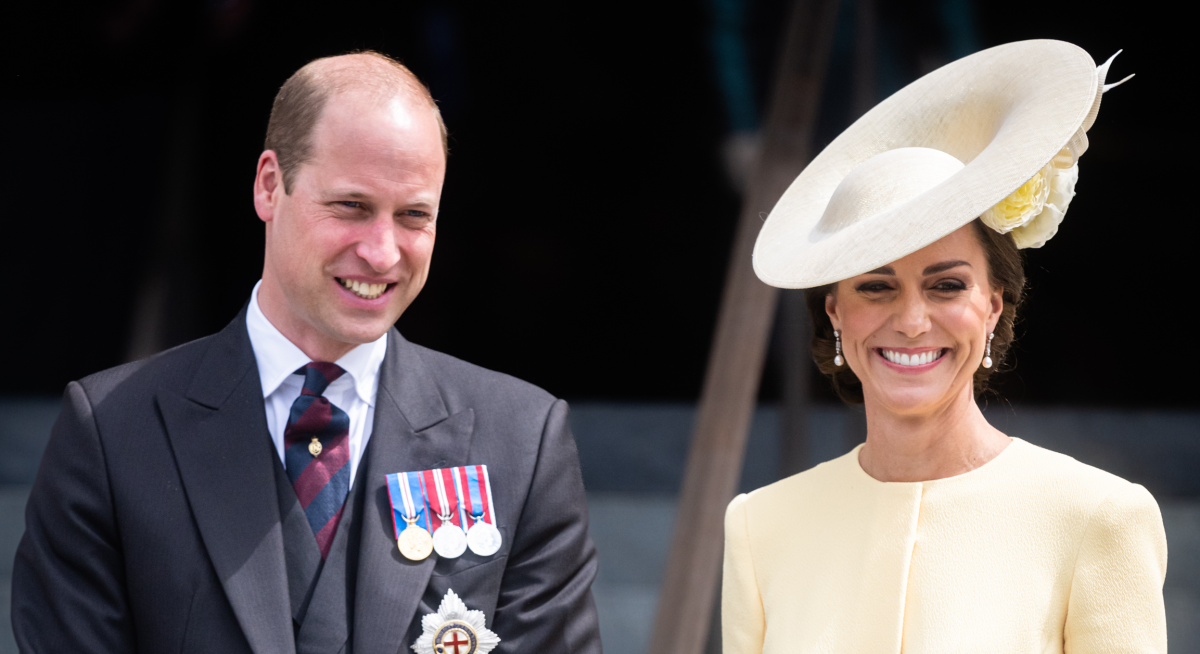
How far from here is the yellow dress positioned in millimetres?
1769

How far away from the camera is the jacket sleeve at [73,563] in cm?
183

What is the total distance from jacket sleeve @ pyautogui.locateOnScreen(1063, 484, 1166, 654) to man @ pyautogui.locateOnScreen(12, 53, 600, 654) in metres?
0.80

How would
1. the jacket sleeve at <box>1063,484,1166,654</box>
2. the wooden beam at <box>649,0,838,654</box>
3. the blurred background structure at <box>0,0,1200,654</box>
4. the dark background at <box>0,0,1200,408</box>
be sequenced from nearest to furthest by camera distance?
1. the jacket sleeve at <box>1063,484,1166,654</box>
2. the wooden beam at <box>649,0,838,654</box>
3. the blurred background structure at <box>0,0,1200,654</box>
4. the dark background at <box>0,0,1200,408</box>

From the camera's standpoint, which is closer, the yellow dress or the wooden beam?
the yellow dress

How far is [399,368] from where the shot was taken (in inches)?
84.1

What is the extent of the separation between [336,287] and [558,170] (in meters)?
4.19

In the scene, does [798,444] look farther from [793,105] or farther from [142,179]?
[142,179]

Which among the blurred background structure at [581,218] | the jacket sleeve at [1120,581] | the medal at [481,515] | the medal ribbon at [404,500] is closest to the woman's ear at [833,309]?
the jacket sleeve at [1120,581]

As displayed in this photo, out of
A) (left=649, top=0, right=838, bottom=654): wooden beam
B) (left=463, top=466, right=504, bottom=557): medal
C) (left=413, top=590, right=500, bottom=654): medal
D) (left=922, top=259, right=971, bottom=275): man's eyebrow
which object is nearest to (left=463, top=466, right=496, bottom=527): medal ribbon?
(left=463, top=466, right=504, bottom=557): medal

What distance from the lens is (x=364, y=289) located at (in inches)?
77.3

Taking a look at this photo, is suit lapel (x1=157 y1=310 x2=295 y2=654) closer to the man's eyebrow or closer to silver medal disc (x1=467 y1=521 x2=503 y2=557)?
silver medal disc (x1=467 y1=521 x2=503 y2=557)

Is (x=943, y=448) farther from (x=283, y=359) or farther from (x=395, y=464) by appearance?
(x=283, y=359)

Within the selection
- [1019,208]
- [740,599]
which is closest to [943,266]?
[1019,208]

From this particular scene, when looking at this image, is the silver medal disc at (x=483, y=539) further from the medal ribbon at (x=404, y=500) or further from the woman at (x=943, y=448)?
the woman at (x=943, y=448)
